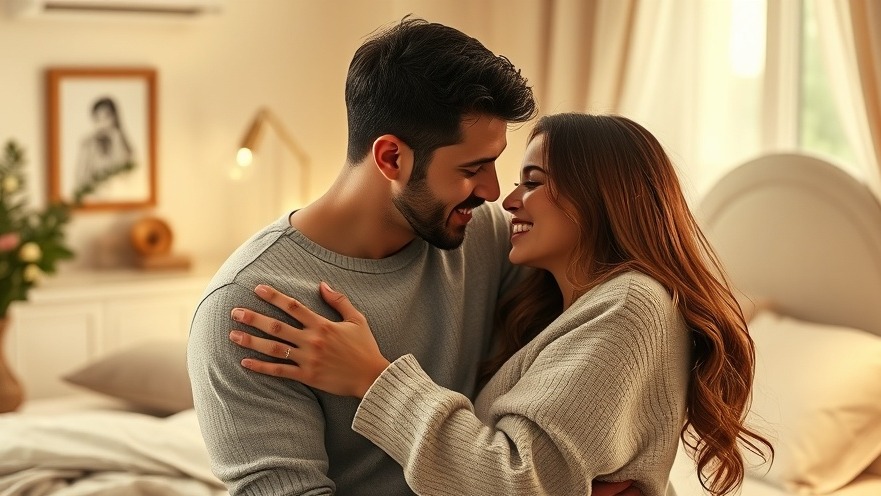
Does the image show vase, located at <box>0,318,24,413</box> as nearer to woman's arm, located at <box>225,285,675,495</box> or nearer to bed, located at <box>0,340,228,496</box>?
bed, located at <box>0,340,228,496</box>

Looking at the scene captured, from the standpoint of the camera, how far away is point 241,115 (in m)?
4.61

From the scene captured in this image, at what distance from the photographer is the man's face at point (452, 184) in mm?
1794

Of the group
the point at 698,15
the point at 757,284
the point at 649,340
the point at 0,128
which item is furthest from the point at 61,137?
the point at 649,340

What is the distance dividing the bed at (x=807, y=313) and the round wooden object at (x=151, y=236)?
7.27 ft

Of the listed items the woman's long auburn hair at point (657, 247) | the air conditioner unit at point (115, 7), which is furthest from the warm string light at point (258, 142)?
the woman's long auburn hair at point (657, 247)

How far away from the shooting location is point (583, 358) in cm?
160

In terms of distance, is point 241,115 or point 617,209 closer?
point 617,209

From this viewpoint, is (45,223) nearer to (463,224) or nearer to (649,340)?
(463,224)

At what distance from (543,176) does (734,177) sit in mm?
1425

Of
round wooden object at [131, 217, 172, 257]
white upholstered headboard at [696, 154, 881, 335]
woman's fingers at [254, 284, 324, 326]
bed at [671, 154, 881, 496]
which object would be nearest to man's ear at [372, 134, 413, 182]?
woman's fingers at [254, 284, 324, 326]

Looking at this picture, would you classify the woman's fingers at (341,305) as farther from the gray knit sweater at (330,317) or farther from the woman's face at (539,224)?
the woman's face at (539,224)

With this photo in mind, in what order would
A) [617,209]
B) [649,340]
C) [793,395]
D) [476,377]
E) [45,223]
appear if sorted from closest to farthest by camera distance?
[649,340], [617,209], [476,377], [793,395], [45,223]

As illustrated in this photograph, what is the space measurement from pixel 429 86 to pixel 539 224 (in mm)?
289

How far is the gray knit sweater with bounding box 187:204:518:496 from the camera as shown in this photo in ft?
5.39
